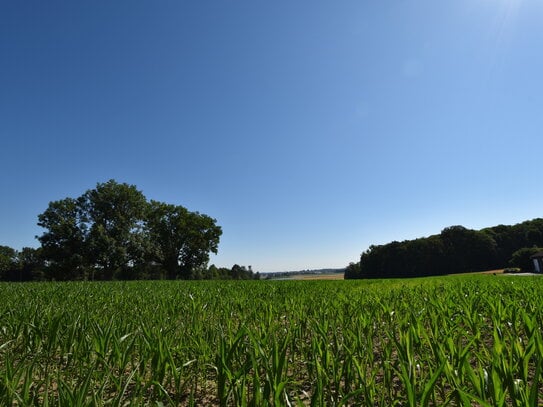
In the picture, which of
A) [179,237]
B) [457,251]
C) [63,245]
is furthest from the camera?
[457,251]

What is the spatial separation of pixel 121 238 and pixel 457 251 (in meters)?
85.5

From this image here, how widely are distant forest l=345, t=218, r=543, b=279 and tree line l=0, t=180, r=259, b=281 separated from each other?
199 feet

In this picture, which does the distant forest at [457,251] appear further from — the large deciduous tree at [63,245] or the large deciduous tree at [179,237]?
the large deciduous tree at [63,245]

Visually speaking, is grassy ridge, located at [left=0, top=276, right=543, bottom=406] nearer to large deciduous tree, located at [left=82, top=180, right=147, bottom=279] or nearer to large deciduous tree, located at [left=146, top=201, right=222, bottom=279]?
large deciduous tree, located at [left=82, top=180, right=147, bottom=279]

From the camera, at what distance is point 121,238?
48188 millimetres

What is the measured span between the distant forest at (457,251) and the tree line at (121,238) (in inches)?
2386

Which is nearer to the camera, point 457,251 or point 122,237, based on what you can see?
point 122,237

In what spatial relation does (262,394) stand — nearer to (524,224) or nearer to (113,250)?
(113,250)

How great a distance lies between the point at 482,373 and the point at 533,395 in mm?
674

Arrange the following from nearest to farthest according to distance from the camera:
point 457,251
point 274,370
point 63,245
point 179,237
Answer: point 274,370
point 63,245
point 179,237
point 457,251

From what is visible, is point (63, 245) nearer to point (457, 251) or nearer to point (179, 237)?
point (179, 237)

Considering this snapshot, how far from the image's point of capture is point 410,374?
2.32m

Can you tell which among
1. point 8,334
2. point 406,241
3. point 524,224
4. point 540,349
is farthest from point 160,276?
point 524,224

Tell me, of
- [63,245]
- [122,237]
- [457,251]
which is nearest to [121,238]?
[122,237]
